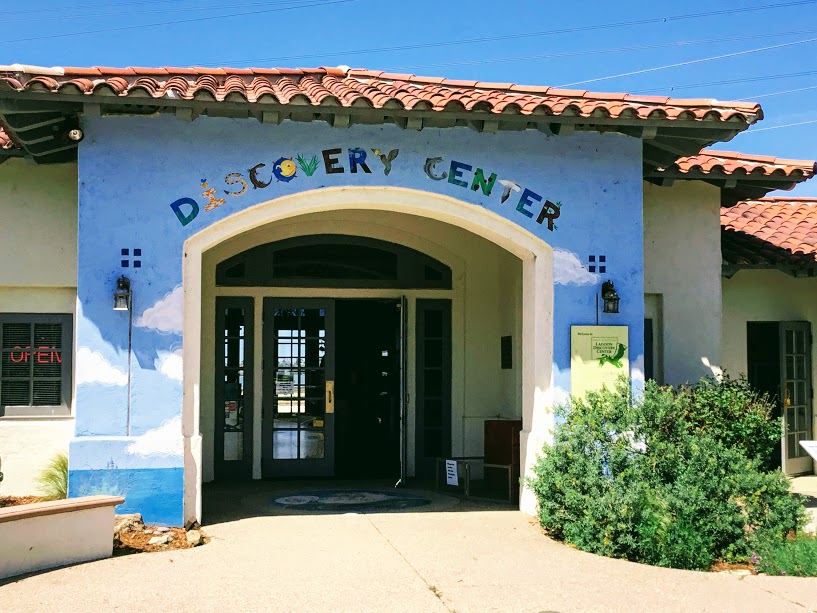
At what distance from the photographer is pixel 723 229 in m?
12.6

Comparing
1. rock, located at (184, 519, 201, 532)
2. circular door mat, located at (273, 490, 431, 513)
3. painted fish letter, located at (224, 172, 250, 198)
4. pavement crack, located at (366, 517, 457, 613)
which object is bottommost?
pavement crack, located at (366, 517, 457, 613)

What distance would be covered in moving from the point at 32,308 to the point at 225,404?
8.73 ft

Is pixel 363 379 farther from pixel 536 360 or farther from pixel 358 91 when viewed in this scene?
pixel 358 91

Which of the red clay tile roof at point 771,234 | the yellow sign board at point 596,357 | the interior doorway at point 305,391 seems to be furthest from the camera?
the interior doorway at point 305,391

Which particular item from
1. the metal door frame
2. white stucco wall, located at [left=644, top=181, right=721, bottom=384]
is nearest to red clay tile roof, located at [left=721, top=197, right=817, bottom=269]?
white stucco wall, located at [left=644, top=181, right=721, bottom=384]

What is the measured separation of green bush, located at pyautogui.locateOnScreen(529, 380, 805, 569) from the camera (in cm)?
758

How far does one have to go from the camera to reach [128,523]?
821 cm

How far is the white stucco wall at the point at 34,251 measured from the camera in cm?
994

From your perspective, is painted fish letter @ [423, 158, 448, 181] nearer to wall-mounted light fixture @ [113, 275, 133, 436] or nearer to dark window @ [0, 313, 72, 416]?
wall-mounted light fixture @ [113, 275, 133, 436]

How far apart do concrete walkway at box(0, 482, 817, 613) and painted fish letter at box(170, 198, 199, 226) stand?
282cm

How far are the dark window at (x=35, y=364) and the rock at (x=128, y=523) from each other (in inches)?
87.6

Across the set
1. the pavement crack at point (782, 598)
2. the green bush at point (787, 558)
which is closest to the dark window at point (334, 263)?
the green bush at point (787, 558)

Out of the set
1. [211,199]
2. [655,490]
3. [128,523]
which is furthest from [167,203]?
[655,490]

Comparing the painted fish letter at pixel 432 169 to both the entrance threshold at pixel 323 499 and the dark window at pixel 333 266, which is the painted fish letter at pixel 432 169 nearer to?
the dark window at pixel 333 266
